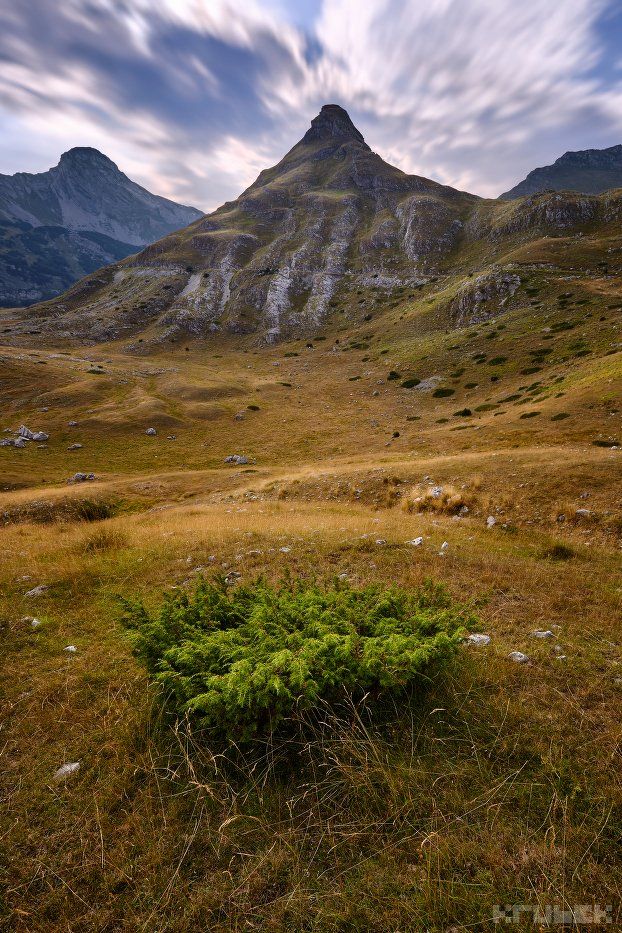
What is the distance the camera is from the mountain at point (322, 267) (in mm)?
88125

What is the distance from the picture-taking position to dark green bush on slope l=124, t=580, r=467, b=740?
3434 mm

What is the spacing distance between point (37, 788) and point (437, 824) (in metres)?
3.54

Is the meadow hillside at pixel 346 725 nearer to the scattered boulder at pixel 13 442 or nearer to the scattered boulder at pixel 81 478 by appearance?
the scattered boulder at pixel 81 478

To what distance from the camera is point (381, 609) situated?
4.96 metres

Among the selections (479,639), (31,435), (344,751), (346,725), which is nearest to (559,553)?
(479,639)

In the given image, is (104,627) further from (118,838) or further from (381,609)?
(381,609)

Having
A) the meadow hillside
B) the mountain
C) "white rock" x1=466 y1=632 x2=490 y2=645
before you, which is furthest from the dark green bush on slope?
the mountain

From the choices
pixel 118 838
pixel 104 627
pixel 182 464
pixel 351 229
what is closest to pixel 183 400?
A: pixel 182 464

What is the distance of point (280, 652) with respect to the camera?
3.63 meters

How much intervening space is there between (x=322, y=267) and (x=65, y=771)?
13259 centimetres

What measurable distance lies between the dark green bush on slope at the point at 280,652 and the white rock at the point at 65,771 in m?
0.93

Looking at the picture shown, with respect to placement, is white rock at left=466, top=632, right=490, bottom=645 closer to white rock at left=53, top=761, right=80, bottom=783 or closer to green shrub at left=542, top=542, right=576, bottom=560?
white rock at left=53, top=761, right=80, bottom=783

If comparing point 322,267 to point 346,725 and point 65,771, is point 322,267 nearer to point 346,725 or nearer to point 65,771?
point 346,725

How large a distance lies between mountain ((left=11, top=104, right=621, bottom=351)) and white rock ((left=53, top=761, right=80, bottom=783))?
72304mm
